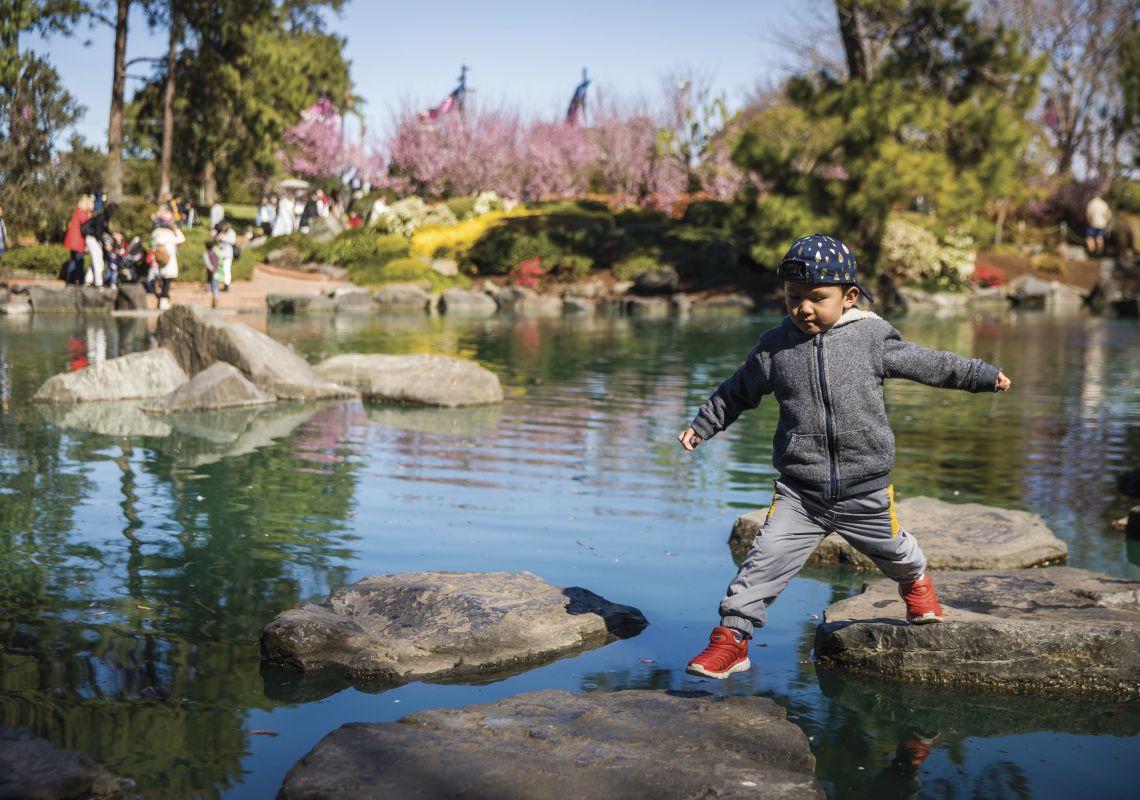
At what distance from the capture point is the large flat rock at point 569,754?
10.3 feet

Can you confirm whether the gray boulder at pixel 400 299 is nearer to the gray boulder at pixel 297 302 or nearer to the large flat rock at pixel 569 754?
the gray boulder at pixel 297 302

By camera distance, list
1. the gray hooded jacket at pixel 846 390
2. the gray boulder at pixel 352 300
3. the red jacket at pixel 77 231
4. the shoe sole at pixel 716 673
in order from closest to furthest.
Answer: the shoe sole at pixel 716 673 → the gray hooded jacket at pixel 846 390 → the red jacket at pixel 77 231 → the gray boulder at pixel 352 300

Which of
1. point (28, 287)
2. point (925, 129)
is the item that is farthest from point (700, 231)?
point (28, 287)

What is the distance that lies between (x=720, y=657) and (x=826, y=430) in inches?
34.2

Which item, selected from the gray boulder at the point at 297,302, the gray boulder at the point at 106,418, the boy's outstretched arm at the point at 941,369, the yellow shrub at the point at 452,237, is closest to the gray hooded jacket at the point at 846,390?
the boy's outstretched arm at the point at 941,369

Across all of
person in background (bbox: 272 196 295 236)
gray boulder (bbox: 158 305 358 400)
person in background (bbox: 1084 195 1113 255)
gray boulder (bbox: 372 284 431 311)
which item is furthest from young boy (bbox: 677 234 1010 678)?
person in background (bbox: 1084 195 1113 255)

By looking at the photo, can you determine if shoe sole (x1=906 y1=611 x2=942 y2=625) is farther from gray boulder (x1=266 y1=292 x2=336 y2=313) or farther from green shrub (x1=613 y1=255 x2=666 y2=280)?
green shrub (x1=613 y1=255 x2=666 y2=280)

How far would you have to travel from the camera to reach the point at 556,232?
40.2 metres

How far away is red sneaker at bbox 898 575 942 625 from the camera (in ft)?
14.7

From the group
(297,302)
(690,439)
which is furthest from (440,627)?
(297,302)

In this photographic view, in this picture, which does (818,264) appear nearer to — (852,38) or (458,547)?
(458,547)

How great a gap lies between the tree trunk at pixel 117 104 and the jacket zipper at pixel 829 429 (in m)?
32.8

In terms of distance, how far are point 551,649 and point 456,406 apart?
7275 mm

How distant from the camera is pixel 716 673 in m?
4.23
